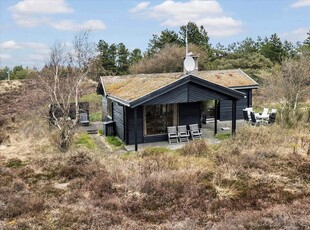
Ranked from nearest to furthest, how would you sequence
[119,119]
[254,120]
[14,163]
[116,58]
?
1. [14,163]
2. [119,119]
3. [254,120]
4. [116,58]

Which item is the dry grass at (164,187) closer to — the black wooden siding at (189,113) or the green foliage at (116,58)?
the black wooden siding at (189,113)

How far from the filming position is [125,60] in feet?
159

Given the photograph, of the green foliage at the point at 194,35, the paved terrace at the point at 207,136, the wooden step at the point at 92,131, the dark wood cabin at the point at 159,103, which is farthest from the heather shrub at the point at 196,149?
the green foliage at the point at 194,35

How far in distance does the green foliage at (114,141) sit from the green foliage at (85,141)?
0.82 meters

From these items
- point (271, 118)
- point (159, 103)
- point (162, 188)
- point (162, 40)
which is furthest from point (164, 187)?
point (162, 40)

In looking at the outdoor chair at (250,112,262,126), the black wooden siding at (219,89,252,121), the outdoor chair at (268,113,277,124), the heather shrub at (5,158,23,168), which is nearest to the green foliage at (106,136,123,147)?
the heather shrub at (5,158,23,168)

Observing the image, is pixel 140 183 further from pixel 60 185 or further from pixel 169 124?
pixel 169 124

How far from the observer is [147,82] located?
598 inches

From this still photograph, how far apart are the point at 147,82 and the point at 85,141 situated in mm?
4098

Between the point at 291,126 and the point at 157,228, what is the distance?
11.1 meters

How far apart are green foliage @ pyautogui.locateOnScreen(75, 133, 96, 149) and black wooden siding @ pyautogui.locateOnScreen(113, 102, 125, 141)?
1.40m

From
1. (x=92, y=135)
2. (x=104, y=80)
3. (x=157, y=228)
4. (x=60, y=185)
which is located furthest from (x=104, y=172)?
(x=104, y=80)

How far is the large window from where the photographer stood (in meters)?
14.5

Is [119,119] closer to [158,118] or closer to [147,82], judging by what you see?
[158,118]
